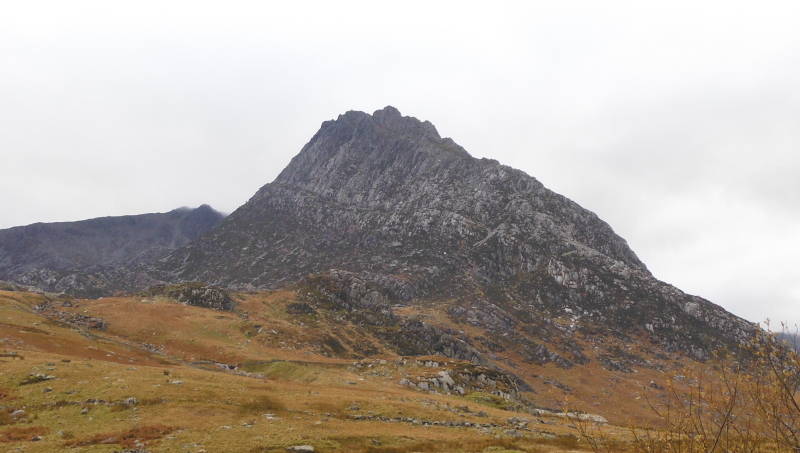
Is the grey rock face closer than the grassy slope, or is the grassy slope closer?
the grassy slope

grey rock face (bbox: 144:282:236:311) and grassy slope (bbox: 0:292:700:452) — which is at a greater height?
grey rock face (bbox: 144:282:236:311)

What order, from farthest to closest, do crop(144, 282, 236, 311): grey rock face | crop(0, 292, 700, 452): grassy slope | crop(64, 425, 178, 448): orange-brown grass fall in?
crop(144, 282, 236, 311): grey rock face < crop(0, 292, 700, 452): grassy slope < crop(64, 425, 178, 448): orange-brown grass

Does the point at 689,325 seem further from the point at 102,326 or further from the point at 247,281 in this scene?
the point at 247,281

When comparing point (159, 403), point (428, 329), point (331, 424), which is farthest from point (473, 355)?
point (159, 403)

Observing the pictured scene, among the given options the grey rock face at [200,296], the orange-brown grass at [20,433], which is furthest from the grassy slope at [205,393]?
the grey rock face at [200,296]

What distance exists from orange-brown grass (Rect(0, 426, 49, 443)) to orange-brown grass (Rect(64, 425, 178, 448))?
297 centimetres

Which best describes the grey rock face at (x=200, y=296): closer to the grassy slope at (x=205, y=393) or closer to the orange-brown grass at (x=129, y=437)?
the grassy slope at (x=205, y=393)

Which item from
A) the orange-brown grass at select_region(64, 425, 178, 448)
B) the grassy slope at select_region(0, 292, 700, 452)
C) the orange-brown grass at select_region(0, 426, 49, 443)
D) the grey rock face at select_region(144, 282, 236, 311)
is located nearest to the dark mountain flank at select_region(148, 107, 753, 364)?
the grey rock face at select_region(144, 282, 236, 311)

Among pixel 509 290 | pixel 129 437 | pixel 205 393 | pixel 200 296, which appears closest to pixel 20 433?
pixel 129 437

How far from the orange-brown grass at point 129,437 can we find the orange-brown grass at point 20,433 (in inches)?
117

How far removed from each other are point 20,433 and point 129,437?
6.42 metres

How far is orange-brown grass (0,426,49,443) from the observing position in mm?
23559

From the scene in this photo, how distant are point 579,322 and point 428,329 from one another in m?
66.4

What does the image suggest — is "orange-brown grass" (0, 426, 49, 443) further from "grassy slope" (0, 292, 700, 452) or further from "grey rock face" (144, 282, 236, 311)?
"grey rock face" (144, 282, 236, 311)
